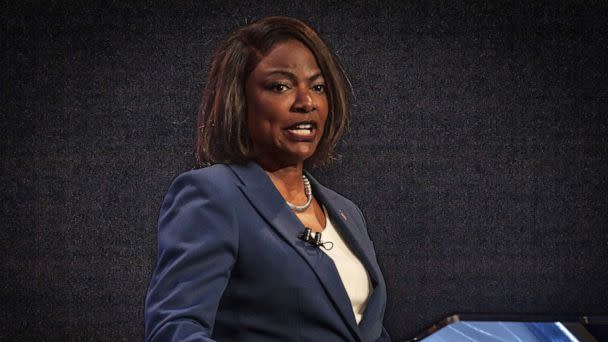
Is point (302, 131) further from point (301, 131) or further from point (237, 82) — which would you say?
point (237, 82)

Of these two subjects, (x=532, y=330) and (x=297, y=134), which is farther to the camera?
(x=297, y=134)

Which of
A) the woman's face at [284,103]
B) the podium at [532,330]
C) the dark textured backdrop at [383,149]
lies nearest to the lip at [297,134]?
the woman's face at [284,103]

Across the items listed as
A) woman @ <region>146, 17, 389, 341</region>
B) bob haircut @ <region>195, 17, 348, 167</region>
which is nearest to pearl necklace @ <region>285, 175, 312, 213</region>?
woman @ <region>146, 17, 389, 341</region>

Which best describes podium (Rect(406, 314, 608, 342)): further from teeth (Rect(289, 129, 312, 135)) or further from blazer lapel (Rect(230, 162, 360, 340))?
teeth (Rect(289, 129, 312, 135))

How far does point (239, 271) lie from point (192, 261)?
104mm

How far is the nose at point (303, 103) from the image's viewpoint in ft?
4.37

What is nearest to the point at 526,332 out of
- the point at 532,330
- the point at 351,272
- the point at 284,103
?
the point at 532,330

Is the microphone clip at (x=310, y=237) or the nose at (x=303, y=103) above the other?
the nose at (x=303, y=103)

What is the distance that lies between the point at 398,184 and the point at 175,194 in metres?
0.88

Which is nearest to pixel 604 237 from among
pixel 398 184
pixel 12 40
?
pixel 398 184

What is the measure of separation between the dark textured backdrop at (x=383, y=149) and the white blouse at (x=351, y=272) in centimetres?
57

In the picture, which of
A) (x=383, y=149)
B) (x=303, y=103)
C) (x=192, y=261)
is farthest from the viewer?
(x=383, y=149)

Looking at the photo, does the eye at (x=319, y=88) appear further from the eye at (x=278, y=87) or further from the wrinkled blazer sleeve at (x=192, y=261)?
the wrinkled blazer sleeve at (x=192, y=261)

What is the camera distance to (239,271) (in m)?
1.19
